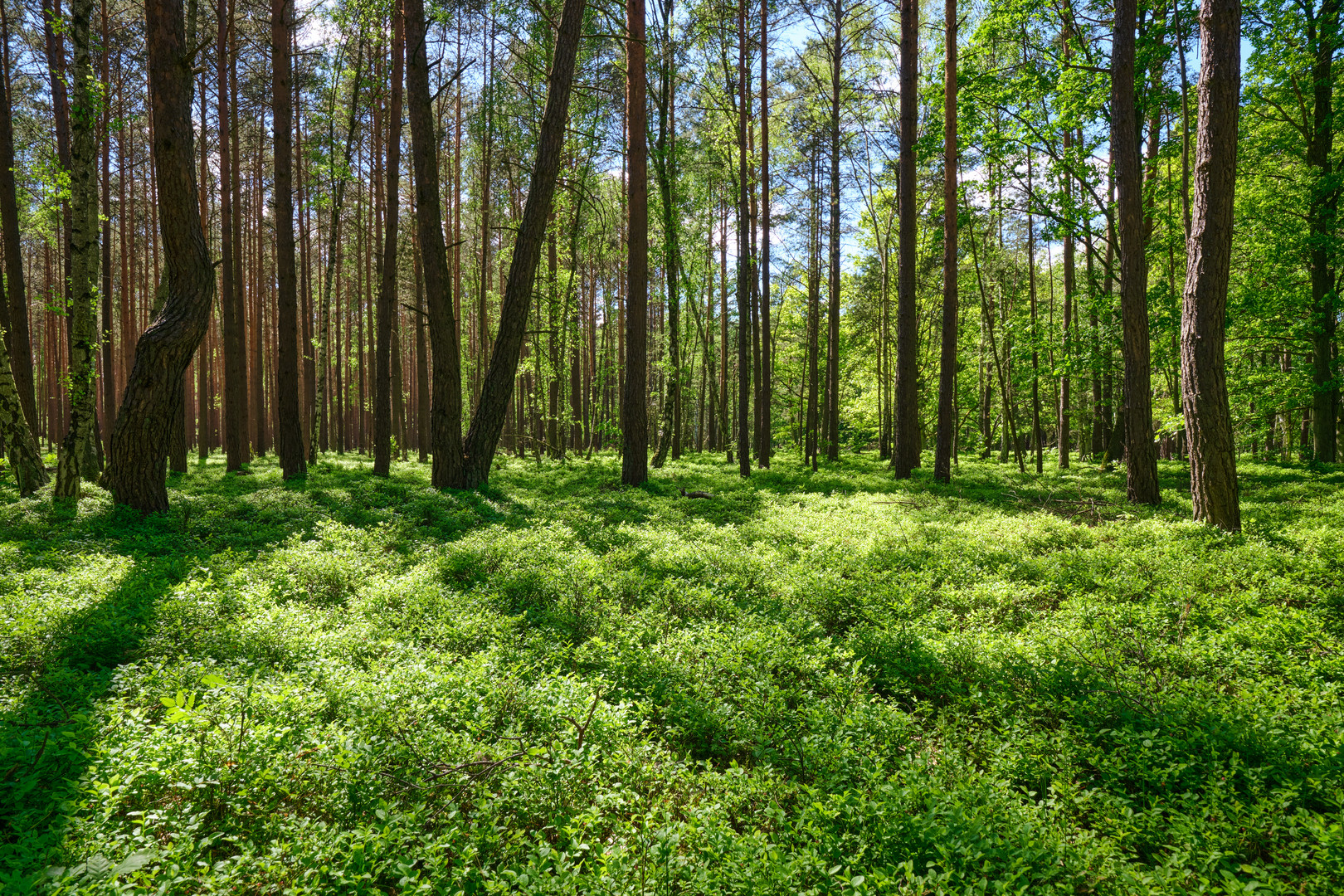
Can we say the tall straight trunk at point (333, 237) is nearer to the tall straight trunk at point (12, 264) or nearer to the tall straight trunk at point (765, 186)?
the tall straight trunk at point (12, 264)

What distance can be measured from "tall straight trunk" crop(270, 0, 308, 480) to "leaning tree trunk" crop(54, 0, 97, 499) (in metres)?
3.45

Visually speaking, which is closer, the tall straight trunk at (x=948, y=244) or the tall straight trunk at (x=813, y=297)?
the tall straight trunk at (x=948, y=244)

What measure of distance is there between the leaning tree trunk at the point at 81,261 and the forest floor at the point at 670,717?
2.36 metres

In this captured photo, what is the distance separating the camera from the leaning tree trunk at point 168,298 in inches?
305

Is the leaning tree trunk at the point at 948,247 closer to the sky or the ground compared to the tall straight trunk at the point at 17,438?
closer to the sky

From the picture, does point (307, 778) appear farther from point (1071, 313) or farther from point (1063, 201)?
point (1071, 313)

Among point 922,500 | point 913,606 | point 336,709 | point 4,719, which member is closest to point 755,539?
point 913,606

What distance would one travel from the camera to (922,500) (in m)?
11.1

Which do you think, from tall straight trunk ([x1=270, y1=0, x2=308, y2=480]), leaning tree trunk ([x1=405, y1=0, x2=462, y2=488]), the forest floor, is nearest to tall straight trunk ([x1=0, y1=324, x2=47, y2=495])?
the forest floor

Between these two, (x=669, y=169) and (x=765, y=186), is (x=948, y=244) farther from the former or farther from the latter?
(x=669, y=169)

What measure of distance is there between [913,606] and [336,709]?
479 centimetres

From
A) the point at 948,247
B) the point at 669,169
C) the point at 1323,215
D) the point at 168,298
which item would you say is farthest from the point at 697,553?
the point at 1323,215

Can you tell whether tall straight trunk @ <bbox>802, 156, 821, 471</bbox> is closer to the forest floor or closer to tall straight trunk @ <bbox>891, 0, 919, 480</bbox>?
tall straight trunk @ <bbox>891, 0, 919, 480</bbox>

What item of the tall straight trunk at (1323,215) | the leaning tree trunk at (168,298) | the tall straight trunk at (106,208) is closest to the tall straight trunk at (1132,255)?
the tall straight trunk at (1323,215)
